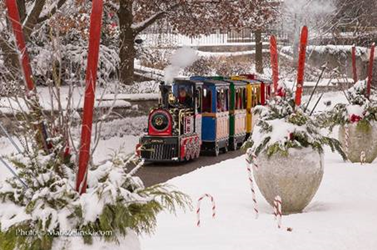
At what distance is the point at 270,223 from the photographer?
918cm

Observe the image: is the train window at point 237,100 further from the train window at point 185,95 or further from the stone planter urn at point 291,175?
the stone planter urn at point 291,175

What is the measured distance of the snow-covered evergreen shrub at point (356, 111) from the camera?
1464 centimetres

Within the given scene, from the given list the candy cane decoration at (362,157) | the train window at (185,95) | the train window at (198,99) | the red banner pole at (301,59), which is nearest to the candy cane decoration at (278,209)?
the red banner pole at (301,59)

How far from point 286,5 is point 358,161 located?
96.2ft

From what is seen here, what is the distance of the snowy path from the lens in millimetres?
8070

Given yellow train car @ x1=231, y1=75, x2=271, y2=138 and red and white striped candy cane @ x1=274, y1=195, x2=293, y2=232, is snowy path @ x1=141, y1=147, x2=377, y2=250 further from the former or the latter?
yellow train car @ x1=231, y1=75, x2=271, y2=138

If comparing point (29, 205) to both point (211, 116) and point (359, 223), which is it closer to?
point (359, 223)

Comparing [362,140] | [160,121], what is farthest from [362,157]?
[160,121]

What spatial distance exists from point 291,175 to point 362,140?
5.55 metres

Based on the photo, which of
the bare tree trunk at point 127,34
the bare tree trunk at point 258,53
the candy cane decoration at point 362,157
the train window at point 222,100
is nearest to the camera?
the candy cane decoration at point 362,157

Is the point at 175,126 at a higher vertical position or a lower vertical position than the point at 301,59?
lower

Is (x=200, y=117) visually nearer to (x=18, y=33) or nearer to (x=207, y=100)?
(x=207, y=100)

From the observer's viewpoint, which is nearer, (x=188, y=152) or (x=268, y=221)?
(x=268, y=221)

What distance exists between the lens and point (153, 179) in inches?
629
